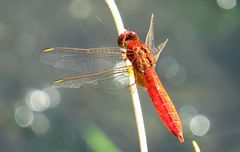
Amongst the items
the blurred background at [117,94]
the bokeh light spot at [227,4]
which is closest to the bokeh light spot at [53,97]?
the blurred background at [117,94]

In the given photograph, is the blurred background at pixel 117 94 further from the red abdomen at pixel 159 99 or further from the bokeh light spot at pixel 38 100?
the red abdomen at pixel 159 99

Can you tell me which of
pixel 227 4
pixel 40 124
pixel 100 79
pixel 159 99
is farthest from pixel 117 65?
pixel 227 4

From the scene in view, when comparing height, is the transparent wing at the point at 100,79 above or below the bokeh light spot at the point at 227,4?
below

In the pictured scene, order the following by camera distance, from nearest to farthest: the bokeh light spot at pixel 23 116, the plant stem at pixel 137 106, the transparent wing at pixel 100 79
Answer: the plant stem at pixel 137 106
the transparent wing at pixel 100 79
the bokeh light spot at pixel 23 116

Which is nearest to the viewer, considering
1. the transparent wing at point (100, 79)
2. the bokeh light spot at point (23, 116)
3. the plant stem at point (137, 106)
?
the plant stem at point (137, 106)

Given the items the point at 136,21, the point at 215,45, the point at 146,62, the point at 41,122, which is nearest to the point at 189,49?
the point at 215,45

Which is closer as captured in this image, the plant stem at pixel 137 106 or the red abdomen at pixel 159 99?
the plant stem at pixel 137 106

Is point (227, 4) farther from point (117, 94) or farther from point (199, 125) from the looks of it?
point (117, 94)

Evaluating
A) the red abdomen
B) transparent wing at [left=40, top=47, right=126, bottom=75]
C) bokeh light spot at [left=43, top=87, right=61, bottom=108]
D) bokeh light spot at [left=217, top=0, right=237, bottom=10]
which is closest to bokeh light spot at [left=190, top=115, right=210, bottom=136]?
bokeh light spot at [left=43, top=87, right=61, bottom=108]
